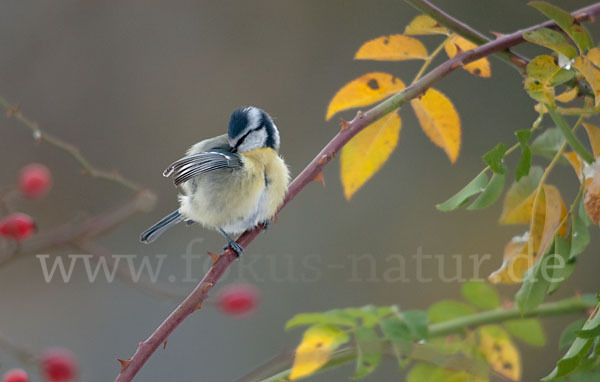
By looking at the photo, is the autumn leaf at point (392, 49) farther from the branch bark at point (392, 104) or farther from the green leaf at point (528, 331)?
the green leaf at point (528, 331)

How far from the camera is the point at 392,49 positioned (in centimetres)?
65

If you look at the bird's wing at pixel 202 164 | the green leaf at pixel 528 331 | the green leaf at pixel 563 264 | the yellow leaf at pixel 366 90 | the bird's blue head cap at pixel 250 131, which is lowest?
the green leaf at pixel 528 331

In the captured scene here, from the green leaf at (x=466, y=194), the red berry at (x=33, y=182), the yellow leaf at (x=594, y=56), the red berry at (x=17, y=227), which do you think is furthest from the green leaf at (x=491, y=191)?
the red berry at (x=33, y=182)

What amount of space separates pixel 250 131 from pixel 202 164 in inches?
4.2

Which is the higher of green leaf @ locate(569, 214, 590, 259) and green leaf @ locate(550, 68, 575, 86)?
green leaf @ locate(550, 68, 575, 86)

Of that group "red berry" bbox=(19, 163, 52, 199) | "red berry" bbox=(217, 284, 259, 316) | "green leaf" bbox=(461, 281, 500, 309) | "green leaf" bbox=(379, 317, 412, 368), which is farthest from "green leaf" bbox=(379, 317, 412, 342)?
"red berry" bbox=(19, 163, 52, 199)

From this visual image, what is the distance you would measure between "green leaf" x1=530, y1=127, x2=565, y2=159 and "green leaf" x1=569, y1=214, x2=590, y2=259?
0.25 feet

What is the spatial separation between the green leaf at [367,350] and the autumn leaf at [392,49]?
25 cm

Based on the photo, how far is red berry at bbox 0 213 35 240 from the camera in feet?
2.35

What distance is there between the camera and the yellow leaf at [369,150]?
2.08ft

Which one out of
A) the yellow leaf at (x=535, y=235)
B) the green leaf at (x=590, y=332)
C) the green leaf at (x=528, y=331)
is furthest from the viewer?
the green leaf at (x=528, y=331)

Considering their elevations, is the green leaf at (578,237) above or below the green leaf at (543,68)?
below

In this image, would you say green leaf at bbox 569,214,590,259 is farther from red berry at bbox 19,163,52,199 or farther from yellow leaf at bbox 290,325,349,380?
red berry at bbox 19,163,52,199

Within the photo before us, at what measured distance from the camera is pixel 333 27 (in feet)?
6.40
